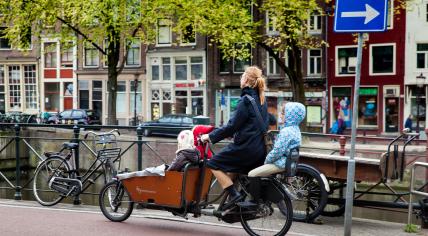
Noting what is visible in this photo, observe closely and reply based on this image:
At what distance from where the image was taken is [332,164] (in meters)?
8.96

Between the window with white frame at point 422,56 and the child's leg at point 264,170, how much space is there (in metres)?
33.6

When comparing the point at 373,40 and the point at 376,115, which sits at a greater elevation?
the point at 373,40

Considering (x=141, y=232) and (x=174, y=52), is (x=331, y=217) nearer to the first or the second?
(x=141, y=232)

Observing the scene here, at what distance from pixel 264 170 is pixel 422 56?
33939mm

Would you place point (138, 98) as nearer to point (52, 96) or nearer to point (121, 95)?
point (121, 95)

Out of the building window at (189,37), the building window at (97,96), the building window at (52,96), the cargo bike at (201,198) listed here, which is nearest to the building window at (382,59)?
the building window at (189,37)

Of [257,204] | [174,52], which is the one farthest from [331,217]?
[174,52]

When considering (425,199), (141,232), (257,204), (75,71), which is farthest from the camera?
(75,71)

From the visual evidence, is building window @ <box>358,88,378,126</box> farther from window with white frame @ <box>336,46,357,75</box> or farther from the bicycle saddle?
the bicycle saddle

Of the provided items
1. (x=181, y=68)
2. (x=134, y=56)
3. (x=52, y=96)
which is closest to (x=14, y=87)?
(x=52, y=96)

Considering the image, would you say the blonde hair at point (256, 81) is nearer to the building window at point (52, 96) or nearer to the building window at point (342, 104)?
the building window at point (342, 104)

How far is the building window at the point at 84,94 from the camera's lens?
170ft

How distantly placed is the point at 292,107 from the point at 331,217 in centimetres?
232

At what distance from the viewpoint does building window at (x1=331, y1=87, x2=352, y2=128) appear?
40.8 metres
